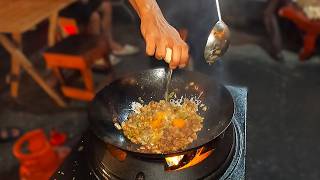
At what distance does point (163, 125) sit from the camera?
2.19 metres

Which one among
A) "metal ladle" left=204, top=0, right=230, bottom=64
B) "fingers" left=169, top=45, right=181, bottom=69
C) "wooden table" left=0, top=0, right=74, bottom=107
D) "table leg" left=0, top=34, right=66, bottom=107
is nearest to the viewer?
"fingers" left=169, top=45, right=181, bottom=69

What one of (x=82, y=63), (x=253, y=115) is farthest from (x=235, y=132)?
(x=82, y=63)

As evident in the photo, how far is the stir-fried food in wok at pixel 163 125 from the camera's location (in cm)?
203

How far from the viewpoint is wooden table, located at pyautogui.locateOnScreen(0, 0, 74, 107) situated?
3713 millimetres

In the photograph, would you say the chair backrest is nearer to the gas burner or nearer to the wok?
the wok

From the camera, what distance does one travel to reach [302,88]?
185 inches

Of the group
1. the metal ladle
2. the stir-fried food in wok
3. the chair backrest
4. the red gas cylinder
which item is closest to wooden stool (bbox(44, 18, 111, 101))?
the chair backrest

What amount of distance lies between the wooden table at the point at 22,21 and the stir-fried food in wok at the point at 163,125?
209cm

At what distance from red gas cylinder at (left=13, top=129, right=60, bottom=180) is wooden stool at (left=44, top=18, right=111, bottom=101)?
1186mm

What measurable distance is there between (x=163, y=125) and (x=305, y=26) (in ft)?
12.4

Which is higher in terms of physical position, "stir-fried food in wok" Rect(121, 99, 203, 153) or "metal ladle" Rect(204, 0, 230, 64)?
"metal ladle" Rect(204, 0, 230, 64)

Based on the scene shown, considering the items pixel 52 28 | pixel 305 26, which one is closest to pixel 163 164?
pixel 52 28

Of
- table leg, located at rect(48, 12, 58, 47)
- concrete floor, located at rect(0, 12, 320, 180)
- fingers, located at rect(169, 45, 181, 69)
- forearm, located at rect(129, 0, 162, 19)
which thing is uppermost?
forearm, located at rect(129, 0, 162, 19)

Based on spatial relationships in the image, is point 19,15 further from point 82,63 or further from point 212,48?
point 212,48
